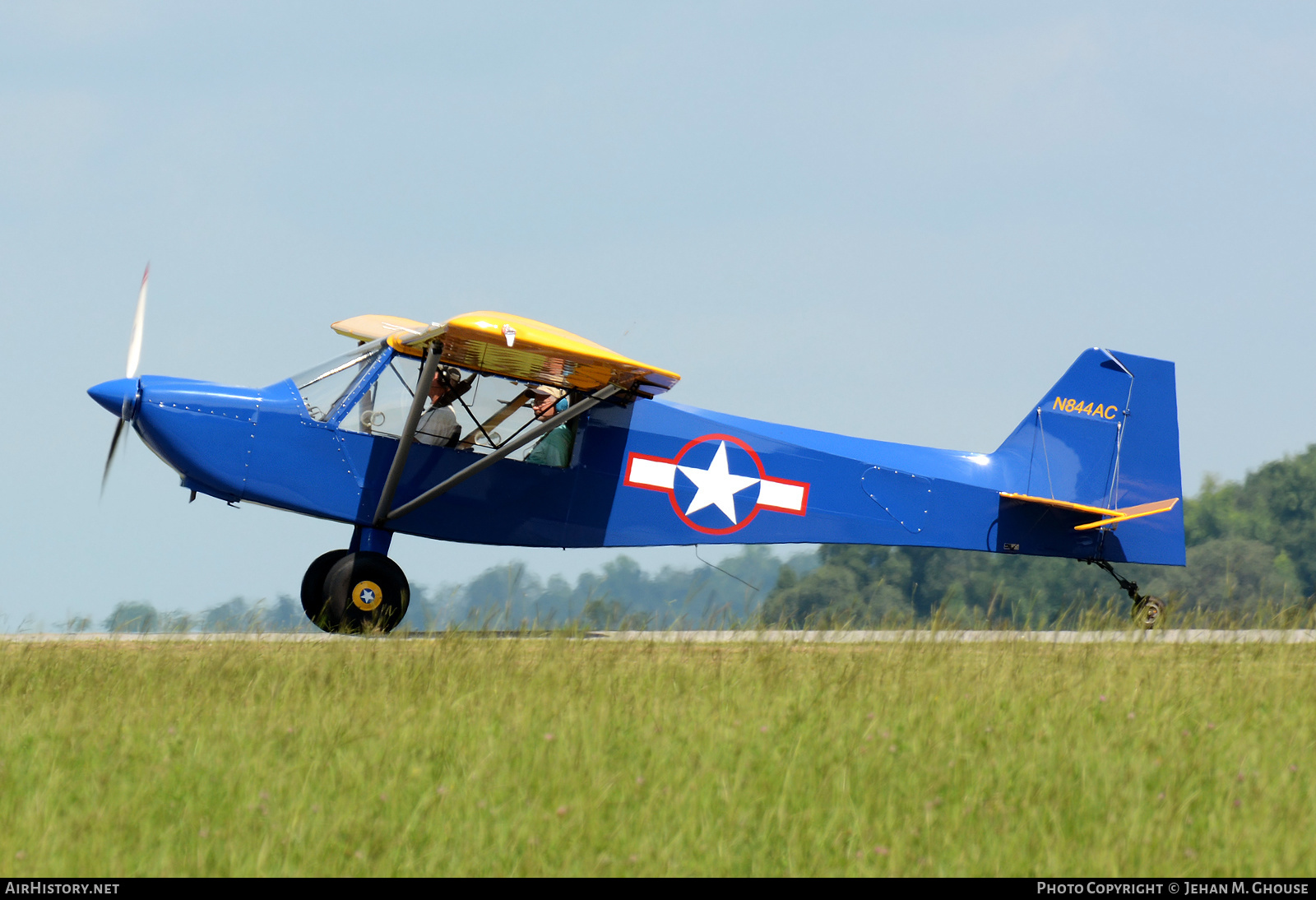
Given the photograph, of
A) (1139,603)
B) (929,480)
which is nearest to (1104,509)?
(1139,603)

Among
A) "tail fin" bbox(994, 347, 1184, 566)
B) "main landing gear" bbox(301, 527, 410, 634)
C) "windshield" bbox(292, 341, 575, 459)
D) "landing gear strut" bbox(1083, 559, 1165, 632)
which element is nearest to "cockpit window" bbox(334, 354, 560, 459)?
"windshield" bbox(292, 341, 575, 459)

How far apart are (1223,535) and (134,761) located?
92.0 metres

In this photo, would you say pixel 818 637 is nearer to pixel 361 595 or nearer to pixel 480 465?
pixel 480 465

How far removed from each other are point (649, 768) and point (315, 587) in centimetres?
656

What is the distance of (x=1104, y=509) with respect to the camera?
14047mm

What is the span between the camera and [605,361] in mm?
11023

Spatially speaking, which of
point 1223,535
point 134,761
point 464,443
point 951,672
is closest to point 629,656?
point 951,672

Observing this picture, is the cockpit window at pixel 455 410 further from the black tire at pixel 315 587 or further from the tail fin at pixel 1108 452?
the tail fin at pixel 1108 452

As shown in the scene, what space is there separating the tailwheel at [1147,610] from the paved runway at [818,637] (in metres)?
1.59

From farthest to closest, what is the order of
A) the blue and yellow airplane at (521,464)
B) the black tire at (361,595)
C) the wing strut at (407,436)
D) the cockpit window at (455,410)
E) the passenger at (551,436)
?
1. the passenger at (551,436)
2. the cockpit window at (455,410)
3. the blue and yellow airplane at (521,464)
4. the black tire at (361,595)
5. the wing strut at (407,436)

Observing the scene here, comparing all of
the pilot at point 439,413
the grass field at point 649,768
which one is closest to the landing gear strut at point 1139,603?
the grass field at point 649,768

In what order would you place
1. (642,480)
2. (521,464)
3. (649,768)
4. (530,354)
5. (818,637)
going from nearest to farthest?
(649,768), (818,637), (530,354), (521,464), (642,480)

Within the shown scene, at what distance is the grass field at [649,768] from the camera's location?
4809 millimetres

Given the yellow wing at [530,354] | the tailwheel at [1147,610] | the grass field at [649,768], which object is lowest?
the grass field at [649,768]
